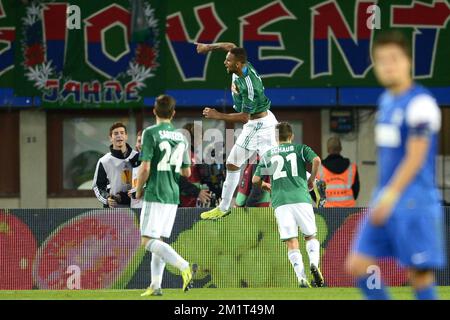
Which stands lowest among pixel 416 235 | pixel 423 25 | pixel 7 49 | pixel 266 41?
pixel 416 235

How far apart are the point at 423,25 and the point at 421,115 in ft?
43.7

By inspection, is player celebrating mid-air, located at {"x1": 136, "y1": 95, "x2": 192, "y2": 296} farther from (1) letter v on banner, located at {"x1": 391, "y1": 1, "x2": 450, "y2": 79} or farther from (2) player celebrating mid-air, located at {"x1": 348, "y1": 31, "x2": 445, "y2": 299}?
(1) letter v on banner, located at {"x1": 391, "y1": 1, "x2": 450, "y2": 79}

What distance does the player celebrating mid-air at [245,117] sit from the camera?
1350cm

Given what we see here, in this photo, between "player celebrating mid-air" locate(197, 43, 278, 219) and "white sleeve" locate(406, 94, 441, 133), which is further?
"player celebrating mid-air" locate(197, 43, 278, 219)

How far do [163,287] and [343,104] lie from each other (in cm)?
723

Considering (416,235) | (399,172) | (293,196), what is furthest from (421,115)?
(293,196)

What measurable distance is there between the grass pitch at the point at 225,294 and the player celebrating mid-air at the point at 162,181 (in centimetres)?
49

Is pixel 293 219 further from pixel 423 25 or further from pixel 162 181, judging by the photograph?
pixel 423 25

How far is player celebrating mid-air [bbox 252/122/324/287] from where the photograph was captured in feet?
43.1

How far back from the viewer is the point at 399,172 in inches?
277

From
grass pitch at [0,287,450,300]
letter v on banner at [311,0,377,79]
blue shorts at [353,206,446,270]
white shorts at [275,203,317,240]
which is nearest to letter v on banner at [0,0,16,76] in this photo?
letter v on banner at [311,0,377,79]

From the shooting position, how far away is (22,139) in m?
20.5

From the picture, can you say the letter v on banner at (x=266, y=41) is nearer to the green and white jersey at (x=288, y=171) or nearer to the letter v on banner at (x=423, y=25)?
the letter v on banner at (x=423, y=25)

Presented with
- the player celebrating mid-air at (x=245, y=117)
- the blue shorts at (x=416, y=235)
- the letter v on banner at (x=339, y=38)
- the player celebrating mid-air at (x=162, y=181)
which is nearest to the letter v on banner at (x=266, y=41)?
the letter v on banner at (x=339, y=38)
